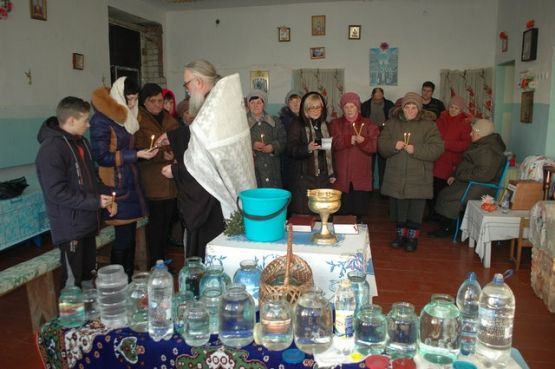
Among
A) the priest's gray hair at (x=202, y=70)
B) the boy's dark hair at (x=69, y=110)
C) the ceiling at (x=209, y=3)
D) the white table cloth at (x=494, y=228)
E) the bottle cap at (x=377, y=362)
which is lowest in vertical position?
the white table cloth at (x=494, y=228)

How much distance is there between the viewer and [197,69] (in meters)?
2.37

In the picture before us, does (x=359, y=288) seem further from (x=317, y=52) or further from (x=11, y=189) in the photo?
(x=317, y=52)

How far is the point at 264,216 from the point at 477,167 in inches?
130

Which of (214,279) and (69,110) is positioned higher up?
(69,110)

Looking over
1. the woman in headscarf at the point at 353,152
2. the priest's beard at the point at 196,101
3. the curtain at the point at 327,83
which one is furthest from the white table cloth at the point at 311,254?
the curtain at the point at 327,83

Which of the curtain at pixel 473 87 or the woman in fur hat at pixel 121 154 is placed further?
the curtain at pixel 473 87

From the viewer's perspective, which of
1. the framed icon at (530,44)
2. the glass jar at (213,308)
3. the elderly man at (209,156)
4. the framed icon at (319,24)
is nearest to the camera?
the glass jar at (213,308)

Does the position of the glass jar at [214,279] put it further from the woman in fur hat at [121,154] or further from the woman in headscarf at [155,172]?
the woman in headscarf at [155,172]

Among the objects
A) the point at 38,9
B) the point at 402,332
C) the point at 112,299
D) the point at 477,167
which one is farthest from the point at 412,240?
the point at 38,9

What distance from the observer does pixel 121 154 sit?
303 cm

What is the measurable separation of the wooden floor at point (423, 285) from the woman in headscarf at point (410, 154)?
0.47 metres

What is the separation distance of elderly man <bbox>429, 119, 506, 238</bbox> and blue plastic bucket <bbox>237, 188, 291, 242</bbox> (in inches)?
124

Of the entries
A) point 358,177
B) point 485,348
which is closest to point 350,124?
point 358,177

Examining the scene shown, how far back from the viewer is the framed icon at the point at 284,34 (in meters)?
7.96
